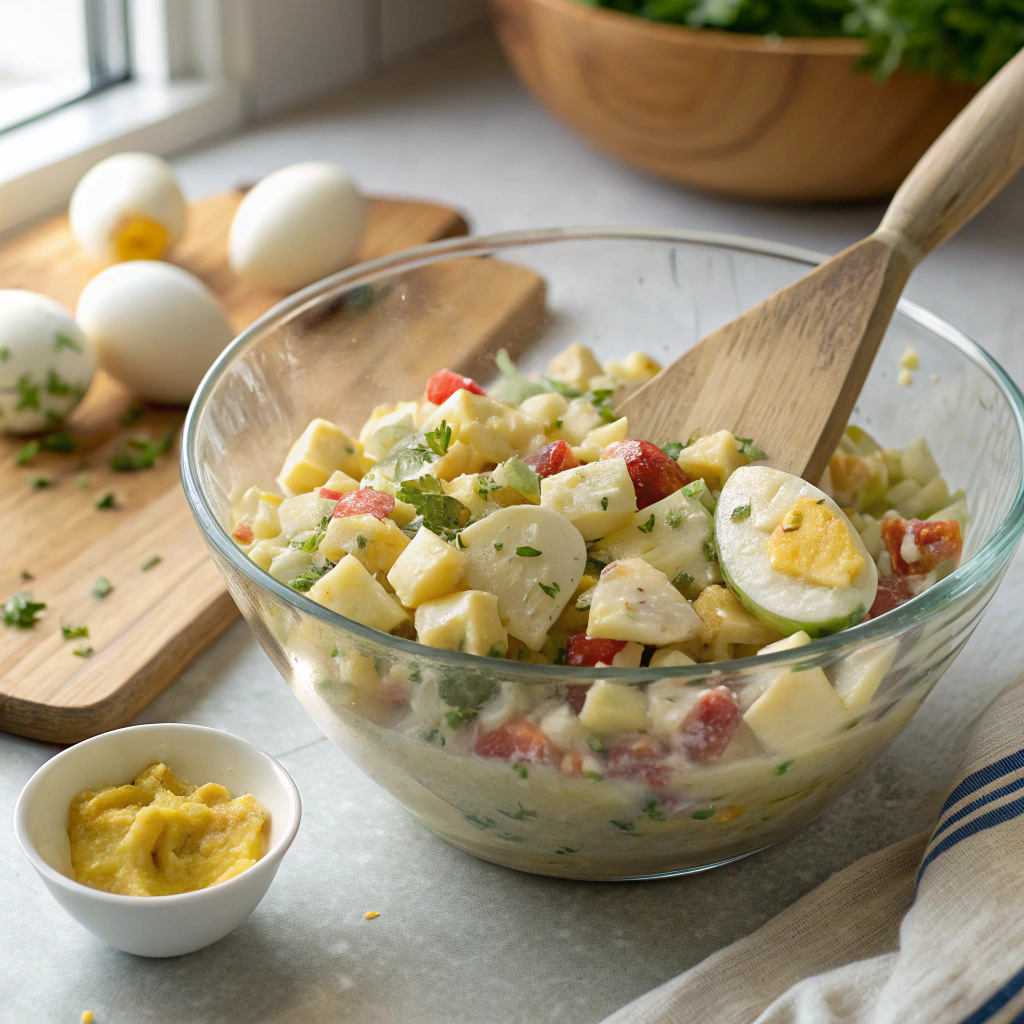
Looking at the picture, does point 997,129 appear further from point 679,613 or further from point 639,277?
point 679,613

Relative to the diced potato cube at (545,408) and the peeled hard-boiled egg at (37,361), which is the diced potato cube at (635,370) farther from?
the peeled hard-boiled egg at (37,361)

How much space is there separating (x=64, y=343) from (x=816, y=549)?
46.1 inches

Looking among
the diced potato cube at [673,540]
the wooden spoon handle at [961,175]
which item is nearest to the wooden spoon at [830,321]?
the wooden spoon handle at [961,175]

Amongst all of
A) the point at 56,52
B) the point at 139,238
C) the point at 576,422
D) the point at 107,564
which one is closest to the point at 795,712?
the point at 576,422

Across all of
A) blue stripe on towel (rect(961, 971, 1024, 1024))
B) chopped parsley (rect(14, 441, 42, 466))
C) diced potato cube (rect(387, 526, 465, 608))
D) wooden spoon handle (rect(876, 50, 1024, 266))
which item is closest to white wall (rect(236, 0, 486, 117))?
chopped parsley (rect(14, 441, 42, 466))

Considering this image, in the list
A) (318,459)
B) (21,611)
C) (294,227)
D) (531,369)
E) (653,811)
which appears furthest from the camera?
(294,227)

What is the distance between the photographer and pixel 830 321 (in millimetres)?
1366

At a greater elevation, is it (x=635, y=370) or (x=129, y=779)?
(x=635, y=370)

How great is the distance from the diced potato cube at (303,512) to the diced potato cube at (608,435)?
28 centimetres

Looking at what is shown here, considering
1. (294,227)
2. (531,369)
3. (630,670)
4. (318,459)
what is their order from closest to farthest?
(630,670) < (318,459) < (531,369) < (294,227)

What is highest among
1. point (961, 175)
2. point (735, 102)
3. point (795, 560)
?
point (961, 175)

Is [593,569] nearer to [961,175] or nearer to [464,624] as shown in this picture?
[464,624]

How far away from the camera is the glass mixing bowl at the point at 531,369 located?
959mm

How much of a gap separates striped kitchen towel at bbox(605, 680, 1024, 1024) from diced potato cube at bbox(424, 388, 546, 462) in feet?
1.70
